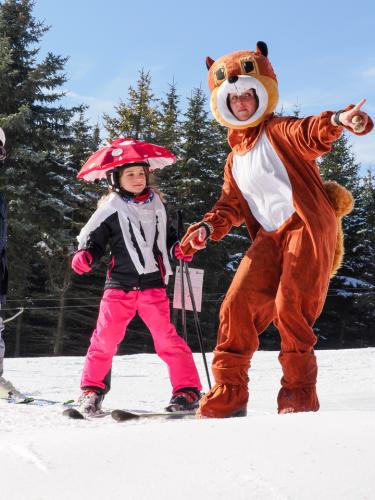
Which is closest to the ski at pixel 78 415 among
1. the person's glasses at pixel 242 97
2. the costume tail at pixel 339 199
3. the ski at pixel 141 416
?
the ski at pixel 141 416

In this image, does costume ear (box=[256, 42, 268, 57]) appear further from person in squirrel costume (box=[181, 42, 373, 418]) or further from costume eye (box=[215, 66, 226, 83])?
costume eye (box=[215, 66, 226, 83])

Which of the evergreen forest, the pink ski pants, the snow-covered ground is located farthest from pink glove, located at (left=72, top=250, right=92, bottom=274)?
the evergreen forest

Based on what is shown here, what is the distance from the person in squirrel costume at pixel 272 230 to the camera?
2785 mm

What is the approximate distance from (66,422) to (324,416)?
1.81m

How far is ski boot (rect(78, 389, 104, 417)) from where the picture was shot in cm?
358

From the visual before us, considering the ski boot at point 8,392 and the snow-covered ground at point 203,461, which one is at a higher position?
the snow-covered ground at point 203,461

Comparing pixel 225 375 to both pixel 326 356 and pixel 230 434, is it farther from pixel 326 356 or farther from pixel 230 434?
pixel 326 356

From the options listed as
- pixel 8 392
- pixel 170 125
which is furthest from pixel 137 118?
pixel 8 392

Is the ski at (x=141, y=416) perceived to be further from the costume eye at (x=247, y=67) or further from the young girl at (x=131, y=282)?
the costume eye at (x=247, y=67)

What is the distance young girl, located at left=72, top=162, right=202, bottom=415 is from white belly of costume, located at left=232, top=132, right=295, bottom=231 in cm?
74

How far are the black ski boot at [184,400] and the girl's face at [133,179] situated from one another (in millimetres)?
1277

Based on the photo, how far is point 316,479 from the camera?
1398 mm

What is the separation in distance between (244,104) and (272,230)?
66 cm

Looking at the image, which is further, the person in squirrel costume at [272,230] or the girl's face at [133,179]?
the girl's face at [133,179]
